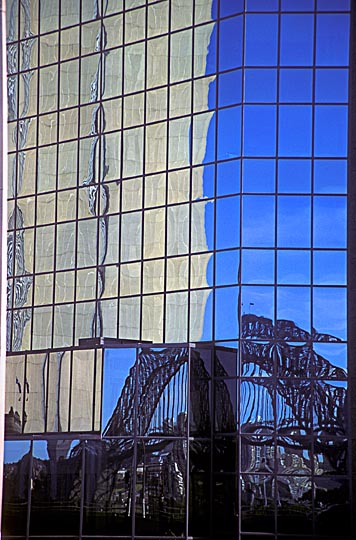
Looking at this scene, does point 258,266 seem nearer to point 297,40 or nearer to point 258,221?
point 258,221

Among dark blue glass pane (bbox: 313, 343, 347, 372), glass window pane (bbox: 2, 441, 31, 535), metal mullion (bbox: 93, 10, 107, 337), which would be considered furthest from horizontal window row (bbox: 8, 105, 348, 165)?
glass window pane (bbox: 2, 441, 31, 535)

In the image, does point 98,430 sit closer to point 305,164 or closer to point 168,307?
point 168,307

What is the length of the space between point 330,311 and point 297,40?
1025cm

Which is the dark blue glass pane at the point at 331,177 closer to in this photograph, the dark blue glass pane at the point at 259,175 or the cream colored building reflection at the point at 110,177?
the dark blue glass pane at the point at 259,175

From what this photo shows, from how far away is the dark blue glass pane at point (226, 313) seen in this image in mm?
40750

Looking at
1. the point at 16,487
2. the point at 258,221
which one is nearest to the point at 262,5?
the point at 258,221

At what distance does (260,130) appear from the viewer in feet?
137

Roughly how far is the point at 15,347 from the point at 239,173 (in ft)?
41.9

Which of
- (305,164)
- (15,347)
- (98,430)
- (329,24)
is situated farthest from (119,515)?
(329,24)

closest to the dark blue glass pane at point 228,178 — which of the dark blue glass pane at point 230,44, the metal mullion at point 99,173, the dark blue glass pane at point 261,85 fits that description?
the dark blue glass pane at point 261,85

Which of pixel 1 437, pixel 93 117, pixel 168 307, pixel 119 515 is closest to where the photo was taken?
pixel 1 437

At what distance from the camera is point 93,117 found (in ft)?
152

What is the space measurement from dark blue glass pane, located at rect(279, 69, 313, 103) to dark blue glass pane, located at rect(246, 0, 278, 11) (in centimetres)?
242

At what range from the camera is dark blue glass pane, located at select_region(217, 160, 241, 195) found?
41688 millimetres
